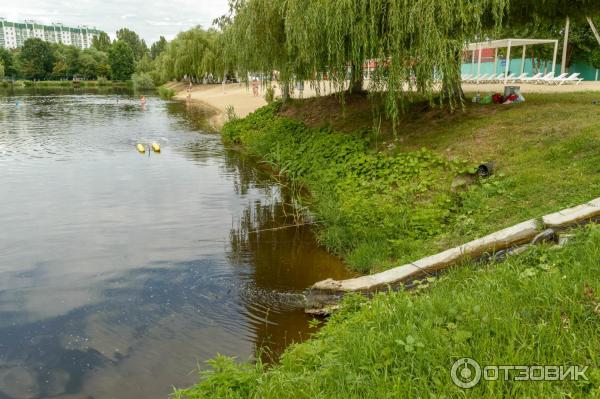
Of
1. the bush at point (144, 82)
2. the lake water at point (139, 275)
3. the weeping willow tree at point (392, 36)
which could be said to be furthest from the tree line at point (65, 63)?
the weeping willow tree at point (392, 36)

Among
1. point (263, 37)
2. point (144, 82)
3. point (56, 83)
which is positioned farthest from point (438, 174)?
point (56, 83)

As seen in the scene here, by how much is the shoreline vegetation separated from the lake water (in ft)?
3.13

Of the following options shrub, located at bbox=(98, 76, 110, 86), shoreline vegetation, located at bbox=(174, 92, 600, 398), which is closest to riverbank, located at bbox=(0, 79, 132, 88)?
shrub, located at bbox=(98, 76, 110, 86)

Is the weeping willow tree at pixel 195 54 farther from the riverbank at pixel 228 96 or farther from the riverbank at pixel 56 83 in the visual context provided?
the riverbank at pixel 56 83

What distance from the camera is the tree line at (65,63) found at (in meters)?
89.6

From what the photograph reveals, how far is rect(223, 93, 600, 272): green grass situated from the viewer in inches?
291

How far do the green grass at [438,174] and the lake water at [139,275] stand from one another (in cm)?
89

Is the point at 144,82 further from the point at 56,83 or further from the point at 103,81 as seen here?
the point at 56,83

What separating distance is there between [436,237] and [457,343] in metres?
4.22

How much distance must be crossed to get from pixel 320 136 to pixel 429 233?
722cm

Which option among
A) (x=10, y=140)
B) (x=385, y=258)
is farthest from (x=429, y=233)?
(x=10, y=140)

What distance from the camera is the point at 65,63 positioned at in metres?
91.0

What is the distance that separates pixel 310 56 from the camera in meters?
Result: 11.7

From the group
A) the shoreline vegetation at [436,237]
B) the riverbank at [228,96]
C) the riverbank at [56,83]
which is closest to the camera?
the shoreline vegetation at [436,237]
